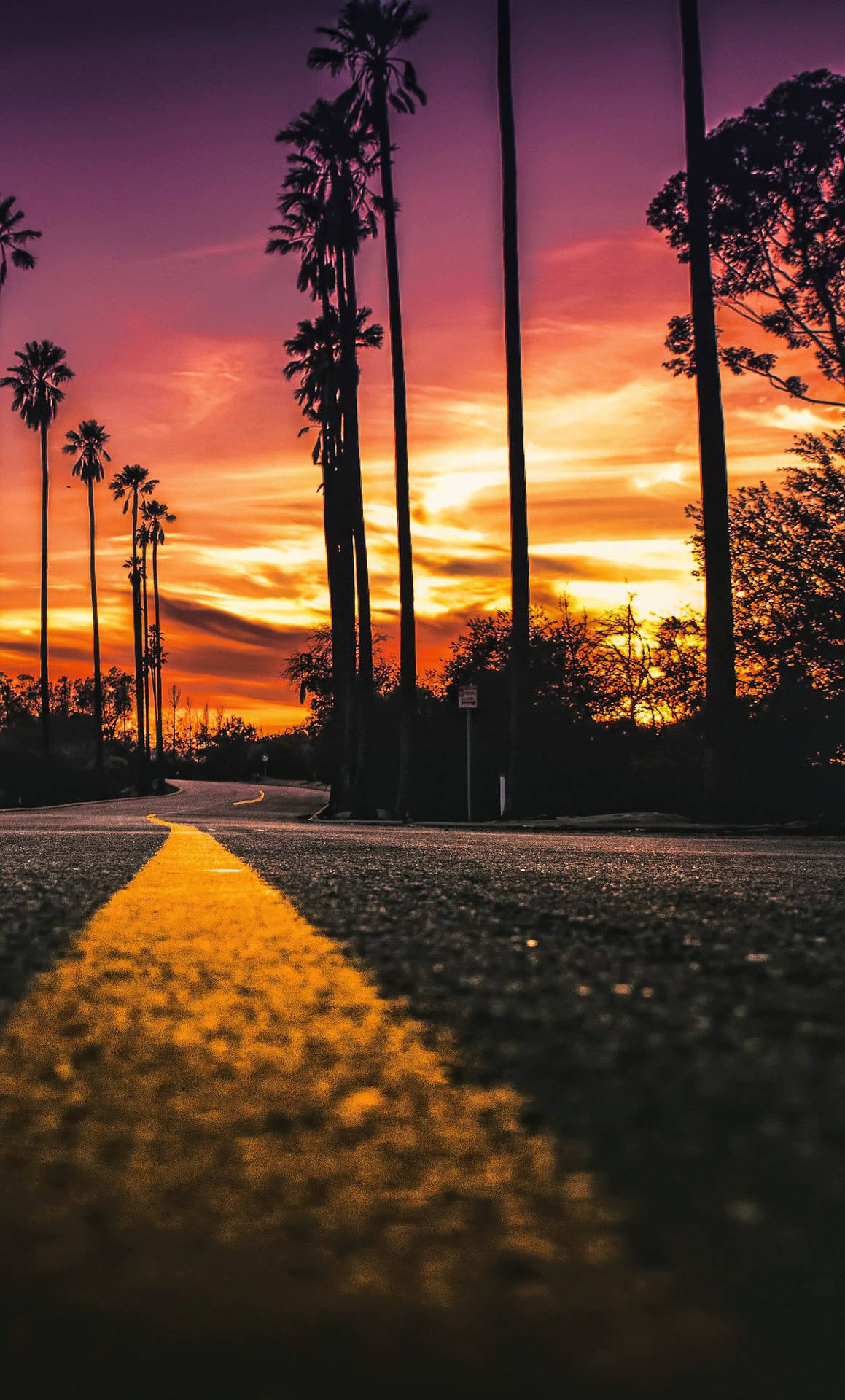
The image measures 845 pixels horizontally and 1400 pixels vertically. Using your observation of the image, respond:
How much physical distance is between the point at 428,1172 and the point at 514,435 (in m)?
29.7

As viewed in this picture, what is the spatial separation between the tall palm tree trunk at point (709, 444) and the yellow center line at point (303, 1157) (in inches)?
811

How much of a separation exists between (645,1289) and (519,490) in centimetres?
2941

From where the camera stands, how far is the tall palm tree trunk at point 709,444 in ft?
73.0

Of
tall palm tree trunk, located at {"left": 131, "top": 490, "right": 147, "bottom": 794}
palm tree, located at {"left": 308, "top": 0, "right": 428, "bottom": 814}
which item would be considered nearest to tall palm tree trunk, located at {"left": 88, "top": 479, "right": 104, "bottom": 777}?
tall palm tree trunk, located at {"left": 131, "top": 490, "right": 147, "bottom": 794}

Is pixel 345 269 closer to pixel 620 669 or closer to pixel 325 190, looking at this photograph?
pixel 325 190

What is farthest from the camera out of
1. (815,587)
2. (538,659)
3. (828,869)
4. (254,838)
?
(538,659)

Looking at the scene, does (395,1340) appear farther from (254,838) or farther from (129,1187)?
(254,838)

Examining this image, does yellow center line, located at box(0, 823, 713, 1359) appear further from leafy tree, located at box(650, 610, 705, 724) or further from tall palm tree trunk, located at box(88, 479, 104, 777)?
tall palm tree trunk, located at box(88, 479, 104, 777)

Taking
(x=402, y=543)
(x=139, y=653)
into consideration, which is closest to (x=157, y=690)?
(x=139, y=653)

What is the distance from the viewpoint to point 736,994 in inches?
81.4

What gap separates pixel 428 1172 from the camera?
A: 1099mm

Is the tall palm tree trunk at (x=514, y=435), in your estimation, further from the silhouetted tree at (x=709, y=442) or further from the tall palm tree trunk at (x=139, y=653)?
the tall palm tree trunk at (x=139, y=653)

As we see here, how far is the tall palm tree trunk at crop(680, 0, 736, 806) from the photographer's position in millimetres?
22250

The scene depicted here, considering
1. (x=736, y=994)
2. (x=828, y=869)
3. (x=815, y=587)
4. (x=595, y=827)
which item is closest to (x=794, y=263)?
(x=815, y=587)
